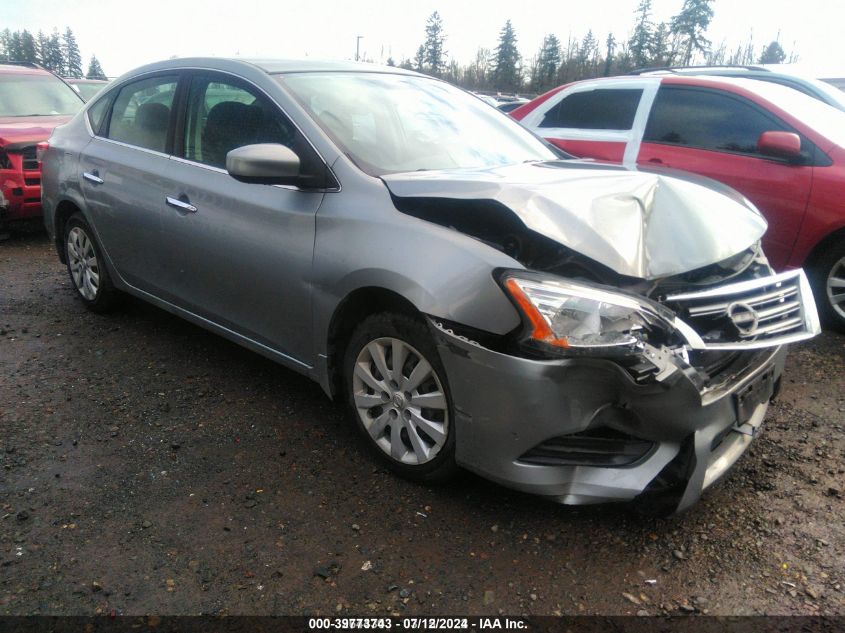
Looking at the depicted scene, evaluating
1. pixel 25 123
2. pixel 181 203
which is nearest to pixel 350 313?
pixel 181 203

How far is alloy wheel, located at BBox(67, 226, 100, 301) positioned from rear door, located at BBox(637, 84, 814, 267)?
13.4 ft

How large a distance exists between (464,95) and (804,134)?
243cm

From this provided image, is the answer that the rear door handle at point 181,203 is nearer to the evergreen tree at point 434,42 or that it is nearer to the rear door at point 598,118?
the rear door at point 598,118

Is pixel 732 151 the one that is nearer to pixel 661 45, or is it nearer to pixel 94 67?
pixel 661 45

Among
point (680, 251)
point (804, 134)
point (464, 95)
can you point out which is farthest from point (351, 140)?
point (804, 134)

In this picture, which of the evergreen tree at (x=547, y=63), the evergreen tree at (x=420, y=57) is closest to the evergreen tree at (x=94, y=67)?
the evergreen tree at (x=420, y=57)

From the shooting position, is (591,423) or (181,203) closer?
(591,423)

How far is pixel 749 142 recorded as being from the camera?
4887 mm

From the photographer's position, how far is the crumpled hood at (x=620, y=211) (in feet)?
7.80

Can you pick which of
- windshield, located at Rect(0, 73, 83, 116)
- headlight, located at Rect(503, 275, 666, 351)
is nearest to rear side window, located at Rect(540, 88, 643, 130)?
headlight, located at Rect(503, 275, 666, 351)

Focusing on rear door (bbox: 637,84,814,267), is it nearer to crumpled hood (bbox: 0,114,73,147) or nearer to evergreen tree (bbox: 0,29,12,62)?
crumpled hood (bbox: 0,114,73,147)

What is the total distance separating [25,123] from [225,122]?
5791 mm

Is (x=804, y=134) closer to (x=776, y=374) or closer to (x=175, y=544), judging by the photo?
(x=776, y=374)

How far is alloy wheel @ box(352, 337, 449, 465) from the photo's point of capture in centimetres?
260
